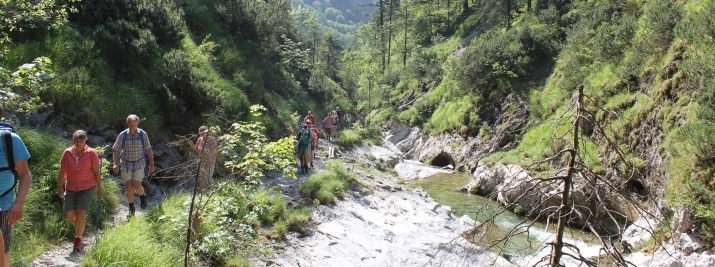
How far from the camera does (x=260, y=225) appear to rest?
8.67m

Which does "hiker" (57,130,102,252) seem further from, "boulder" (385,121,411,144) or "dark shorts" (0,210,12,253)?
"boulder" (385,121,411,144)

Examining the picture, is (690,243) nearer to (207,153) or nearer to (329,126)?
(207,153)

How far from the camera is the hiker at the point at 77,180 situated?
569cm

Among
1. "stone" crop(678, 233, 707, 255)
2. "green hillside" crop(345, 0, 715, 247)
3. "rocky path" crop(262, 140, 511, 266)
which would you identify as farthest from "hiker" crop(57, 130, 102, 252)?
"stone" crop(678, 233, 707, 255)

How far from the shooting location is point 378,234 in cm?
983

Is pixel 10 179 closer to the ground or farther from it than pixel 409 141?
farther from it

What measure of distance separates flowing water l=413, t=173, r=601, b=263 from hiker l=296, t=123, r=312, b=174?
5036 mm

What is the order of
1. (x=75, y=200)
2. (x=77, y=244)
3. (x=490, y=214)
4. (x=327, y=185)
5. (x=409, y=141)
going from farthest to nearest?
(x=409, y=141), (x=490, y=214), (x=327, y=185), (x=75, y=200), (x=77, y=244)

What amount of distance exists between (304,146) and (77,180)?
791 centimetres

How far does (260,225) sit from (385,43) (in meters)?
41.8

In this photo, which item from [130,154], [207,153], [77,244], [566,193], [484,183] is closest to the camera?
[566,193]

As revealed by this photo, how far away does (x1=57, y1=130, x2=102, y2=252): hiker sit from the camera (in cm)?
569

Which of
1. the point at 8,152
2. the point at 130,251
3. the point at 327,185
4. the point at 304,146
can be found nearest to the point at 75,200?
the point at 130,251

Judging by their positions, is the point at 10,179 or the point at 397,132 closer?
the point at 10,179
